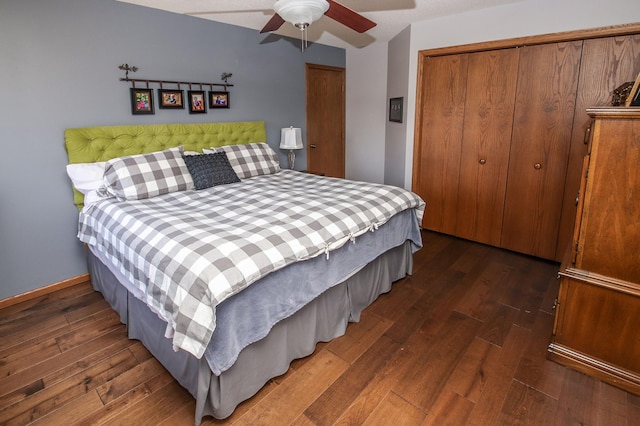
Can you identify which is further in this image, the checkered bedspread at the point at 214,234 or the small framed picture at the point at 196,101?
the small framed picture at the point at 196,101

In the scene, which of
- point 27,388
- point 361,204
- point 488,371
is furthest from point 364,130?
point 27,388

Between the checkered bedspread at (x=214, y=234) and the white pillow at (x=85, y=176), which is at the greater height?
the white pillow at (x=85, y=176)

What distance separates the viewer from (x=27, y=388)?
186cm

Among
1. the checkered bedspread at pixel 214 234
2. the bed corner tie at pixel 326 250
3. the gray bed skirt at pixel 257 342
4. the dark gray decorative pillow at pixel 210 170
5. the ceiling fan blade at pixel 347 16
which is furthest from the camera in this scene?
the dark gray decorative pillow at pixel 210 170

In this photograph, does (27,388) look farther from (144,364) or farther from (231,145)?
(231,145)

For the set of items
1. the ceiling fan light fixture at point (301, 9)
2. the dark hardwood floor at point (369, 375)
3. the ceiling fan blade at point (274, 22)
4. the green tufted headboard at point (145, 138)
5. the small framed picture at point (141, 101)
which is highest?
the ceiling fan blade at point (274, 22)

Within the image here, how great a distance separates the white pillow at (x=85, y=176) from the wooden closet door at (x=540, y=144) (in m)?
3.63

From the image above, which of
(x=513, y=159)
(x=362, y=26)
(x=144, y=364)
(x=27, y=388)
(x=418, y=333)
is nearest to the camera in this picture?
(x=27, y=388)

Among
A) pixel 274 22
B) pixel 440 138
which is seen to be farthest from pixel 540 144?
pixel 274 22

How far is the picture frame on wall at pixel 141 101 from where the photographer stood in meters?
3.03

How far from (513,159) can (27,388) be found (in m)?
3.99

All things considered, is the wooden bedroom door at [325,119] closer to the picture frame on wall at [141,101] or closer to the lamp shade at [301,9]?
the picture frame on wall at [141,101]

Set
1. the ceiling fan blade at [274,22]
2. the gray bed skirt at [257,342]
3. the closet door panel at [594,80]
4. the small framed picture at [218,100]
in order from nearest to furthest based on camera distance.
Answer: the gray bed skirt at [257,342]
the ceiling fan blade at [274,22]
the closet door panel at [594,80]
the small framed picture at [218,100]

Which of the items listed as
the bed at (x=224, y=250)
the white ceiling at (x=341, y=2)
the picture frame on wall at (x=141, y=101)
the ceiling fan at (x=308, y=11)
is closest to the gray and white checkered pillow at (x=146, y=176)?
the bed at (x=224, y=250)
